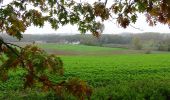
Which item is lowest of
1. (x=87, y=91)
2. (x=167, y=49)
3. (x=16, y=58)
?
(x=167, y=49)

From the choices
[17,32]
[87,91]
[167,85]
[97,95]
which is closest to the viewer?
[87,91]

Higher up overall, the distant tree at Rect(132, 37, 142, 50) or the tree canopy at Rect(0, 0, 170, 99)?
the tree canopy at Rect(0, 0, 170, 99)

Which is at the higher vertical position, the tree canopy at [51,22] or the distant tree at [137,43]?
the tree canopy at [51,22]

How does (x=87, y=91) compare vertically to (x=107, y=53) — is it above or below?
above

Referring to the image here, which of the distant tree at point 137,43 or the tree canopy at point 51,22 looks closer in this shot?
the tree canopy at point 51,22

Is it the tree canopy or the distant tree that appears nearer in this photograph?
the tree canopy

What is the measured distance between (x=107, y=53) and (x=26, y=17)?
1948 inches

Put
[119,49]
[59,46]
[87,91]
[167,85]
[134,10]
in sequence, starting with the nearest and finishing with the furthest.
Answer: [87,91] < [134,10] < [167,85] < [59,46] < [119,49]

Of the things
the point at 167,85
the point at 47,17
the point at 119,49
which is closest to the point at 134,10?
the point at 47,17

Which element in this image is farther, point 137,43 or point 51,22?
point 137,43

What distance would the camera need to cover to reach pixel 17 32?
607 centimetres

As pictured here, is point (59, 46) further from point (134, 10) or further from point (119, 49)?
point (134, 10)

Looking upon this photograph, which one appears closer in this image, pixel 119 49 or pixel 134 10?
pixel 134 10

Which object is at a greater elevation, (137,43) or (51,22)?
(51,22)
